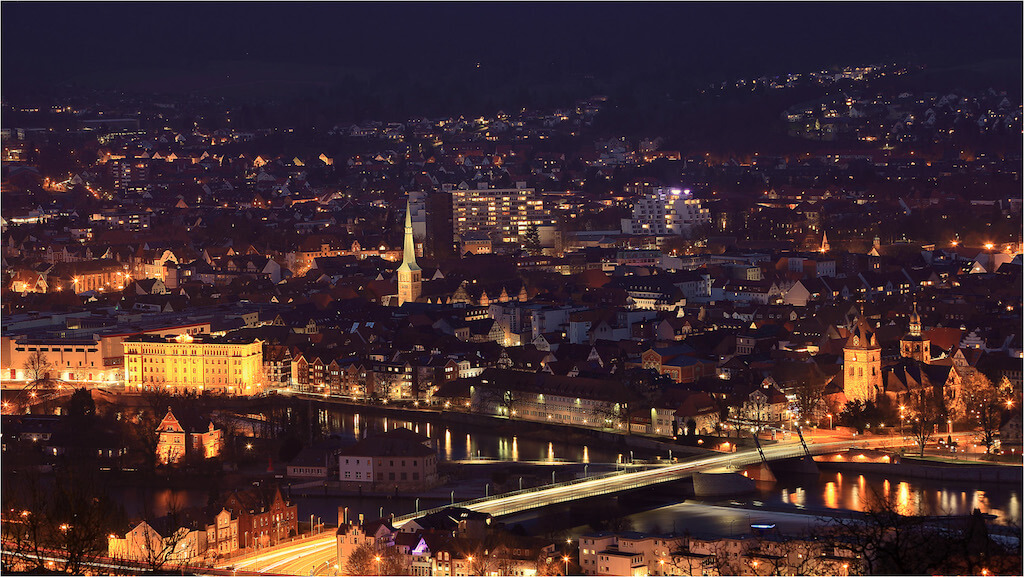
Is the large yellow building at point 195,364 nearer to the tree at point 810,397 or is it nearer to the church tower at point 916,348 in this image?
the tree at point 810,397

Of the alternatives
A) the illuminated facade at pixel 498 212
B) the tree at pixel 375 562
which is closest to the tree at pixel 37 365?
the tree at pixel 375 562

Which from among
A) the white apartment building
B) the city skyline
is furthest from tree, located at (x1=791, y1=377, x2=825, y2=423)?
the white apartment building

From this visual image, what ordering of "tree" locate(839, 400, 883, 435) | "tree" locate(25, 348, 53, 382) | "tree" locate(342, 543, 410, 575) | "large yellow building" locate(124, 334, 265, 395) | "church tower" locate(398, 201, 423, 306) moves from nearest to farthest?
"tree" locate(342, 543, 410, 575) → "tree" locate(839, 400, 883, 435) → "large yellow building" locate(124, 334, 265, 395) → "tree" locate(25, 348, 53, 382) → "church tower" locate(398, 201, 423, 306)

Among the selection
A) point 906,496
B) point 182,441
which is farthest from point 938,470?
point 182,441

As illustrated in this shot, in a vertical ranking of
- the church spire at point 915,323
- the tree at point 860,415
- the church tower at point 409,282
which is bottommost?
the tree at point 860,415

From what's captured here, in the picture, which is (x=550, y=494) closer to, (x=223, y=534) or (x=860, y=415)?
(x=223, y=534)

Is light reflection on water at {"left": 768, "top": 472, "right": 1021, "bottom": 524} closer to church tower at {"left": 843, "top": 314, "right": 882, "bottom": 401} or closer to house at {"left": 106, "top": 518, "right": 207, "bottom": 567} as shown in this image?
church tower at {"left": 843, "top": 314, "right": 882, "bottom": 401}

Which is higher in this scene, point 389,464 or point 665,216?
point 665,216
